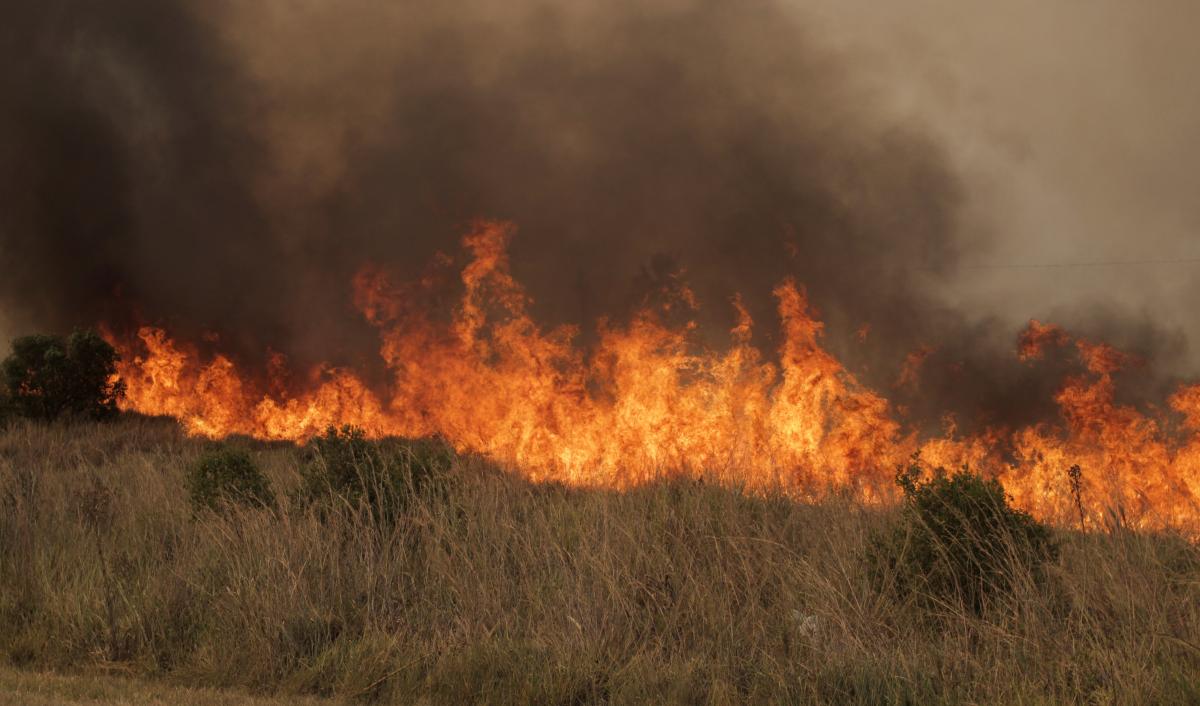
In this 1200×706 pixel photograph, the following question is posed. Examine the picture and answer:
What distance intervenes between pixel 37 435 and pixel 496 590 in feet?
64.1

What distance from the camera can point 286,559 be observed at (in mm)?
7375

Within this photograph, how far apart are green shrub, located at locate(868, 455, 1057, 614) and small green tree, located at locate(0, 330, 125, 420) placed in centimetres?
2510

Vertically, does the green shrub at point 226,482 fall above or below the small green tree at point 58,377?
below

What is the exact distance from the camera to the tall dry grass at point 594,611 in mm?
Answer: 5375

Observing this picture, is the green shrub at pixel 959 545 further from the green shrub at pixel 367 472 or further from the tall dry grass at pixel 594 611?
the green shrub at pixel 367 472

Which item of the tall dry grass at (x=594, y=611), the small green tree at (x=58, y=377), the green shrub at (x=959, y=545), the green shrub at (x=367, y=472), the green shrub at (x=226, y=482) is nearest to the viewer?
the tall dry grass at (x=594, y=611)

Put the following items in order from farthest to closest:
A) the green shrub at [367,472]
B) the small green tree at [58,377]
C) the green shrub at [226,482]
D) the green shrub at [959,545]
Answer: the small green tree at [58,377] → the green shrub at [226,482] → the green shrub at [367,472] → the green shrub at [959,545]

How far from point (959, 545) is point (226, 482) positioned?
8.02m

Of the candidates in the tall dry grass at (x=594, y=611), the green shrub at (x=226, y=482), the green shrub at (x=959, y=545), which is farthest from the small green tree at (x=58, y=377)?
the green shrub at (x=959, y=545)

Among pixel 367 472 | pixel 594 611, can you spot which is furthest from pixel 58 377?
pixel 594 611

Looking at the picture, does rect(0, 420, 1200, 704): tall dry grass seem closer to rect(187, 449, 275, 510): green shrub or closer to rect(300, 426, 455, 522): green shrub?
rect(300, 426, 455, 522): green shrub

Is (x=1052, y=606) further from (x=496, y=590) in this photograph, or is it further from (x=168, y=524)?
(x=168, y=524)

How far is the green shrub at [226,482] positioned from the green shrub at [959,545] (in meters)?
6.69

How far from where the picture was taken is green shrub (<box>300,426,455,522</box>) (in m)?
9.19
